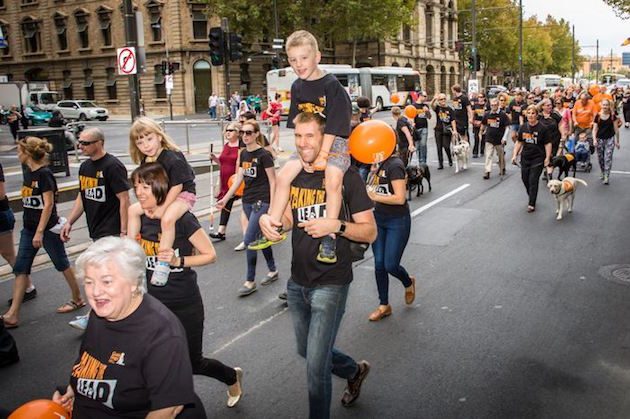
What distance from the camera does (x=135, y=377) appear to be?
2516mm

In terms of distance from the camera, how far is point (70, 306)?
646 cm

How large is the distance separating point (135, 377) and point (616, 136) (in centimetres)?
1438

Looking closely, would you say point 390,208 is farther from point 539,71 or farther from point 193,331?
point 539,71

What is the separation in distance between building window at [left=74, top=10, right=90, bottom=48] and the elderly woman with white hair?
54.8 m

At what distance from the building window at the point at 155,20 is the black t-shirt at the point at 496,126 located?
39.6m

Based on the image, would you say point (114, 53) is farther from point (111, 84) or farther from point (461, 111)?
point (461, 111)

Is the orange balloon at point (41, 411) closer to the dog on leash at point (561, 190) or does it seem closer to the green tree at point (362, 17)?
the dog on leash at point (561, 190)

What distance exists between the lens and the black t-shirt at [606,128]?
1320 centimetres

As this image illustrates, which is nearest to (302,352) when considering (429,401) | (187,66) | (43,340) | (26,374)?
(429,401)

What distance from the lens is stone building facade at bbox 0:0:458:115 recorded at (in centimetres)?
4788

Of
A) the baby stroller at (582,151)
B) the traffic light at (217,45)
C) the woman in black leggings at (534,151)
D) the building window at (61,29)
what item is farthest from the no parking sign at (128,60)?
the building window at (61,29)

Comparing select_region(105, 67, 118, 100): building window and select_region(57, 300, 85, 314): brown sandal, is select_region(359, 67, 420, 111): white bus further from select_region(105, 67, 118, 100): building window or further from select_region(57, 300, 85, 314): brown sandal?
select_region(57, 300, 85, 314): brown sandal

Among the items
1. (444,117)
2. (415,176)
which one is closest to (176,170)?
(415,176)

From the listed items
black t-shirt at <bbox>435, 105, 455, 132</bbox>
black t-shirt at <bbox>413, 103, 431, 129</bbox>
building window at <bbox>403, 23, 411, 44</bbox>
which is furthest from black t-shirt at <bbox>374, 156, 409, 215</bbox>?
building window at <bbox>403, 23, 411, 44</bbox>
